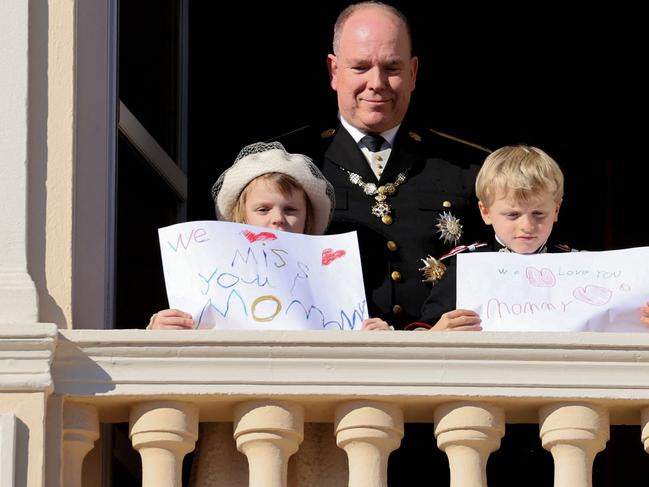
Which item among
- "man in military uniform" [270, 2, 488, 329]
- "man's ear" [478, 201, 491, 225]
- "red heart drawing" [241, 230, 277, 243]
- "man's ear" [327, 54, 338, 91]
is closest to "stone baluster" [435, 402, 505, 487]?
"red heart drawing" [241, 230, 277, 243]

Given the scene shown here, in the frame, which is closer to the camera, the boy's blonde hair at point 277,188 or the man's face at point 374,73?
the boy's blonde hair at point 277,188

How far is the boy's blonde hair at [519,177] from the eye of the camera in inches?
217

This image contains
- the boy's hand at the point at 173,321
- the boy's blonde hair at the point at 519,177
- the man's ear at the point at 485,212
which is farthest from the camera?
the man's ear at the point at 485,212

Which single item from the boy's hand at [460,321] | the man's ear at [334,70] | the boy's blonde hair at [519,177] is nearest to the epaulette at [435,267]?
the boy's blonde hair at [519,177]

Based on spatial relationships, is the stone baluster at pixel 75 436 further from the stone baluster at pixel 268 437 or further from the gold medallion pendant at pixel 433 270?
the gold medallion pendant at pixel 433 270

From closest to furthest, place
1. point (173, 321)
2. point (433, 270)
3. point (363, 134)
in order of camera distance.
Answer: point (173, 321)
point (433, 270)
point (363, 134)

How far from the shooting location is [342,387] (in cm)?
485

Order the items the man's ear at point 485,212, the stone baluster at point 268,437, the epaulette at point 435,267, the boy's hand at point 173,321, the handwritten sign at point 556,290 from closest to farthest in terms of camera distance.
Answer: the stone baluster at point 268,437 < the boy's hand at point 173,321 < the handwritten sign at point 556,290 < the man's ear at point 485,212 < the epaulette at point 435,267

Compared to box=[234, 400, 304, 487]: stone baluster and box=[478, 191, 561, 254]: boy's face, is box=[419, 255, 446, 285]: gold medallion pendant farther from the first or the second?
box=[234, 400, 304, 487]: stone baluster

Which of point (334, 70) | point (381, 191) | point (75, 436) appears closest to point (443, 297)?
point (381, 191)

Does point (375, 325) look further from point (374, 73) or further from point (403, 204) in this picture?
point (374, 73)

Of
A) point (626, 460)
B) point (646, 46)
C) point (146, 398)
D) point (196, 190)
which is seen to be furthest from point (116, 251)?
point (646, 46)

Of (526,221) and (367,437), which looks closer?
(367,437)

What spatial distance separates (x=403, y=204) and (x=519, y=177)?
587mm
